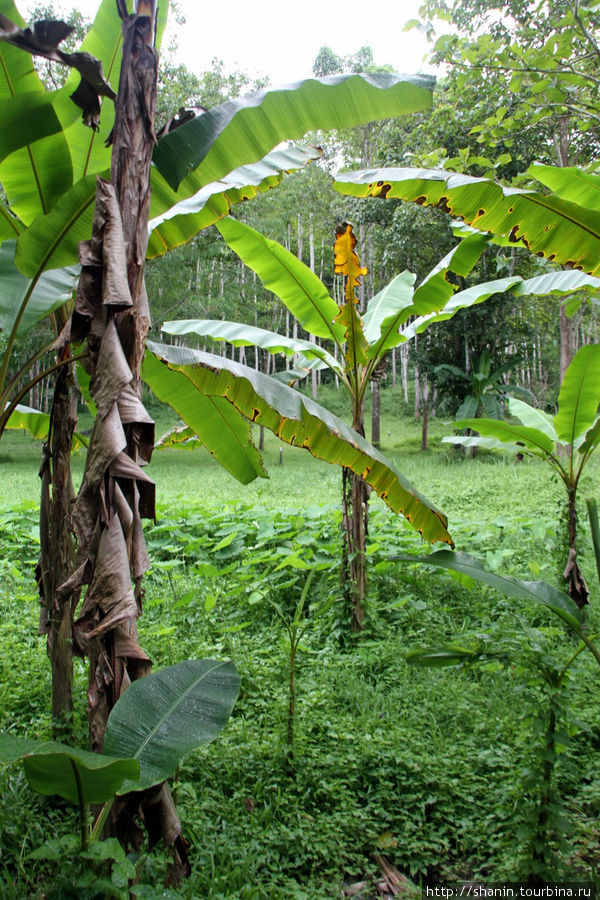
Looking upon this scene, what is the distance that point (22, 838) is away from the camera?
2020 millimetres

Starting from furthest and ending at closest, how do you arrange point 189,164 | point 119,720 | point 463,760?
point 463,760 < point 189,164 < point 119,720

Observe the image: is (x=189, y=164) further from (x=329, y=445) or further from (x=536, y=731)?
(x=536, y=731)

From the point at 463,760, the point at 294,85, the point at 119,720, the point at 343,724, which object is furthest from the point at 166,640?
the point at 294,85

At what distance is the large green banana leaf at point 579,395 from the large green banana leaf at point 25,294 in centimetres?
286

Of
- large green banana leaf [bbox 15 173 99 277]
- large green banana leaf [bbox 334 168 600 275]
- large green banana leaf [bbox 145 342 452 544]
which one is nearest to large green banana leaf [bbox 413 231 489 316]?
large green banana leaf [bbox 334 168 600 275]

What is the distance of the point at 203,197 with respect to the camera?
252 centimetres

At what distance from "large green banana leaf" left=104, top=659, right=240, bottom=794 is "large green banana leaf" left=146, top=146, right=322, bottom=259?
178 centimetres

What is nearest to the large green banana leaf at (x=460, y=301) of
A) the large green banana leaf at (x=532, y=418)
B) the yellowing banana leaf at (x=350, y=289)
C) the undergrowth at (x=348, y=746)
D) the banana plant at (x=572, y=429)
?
the yellowing banana leaf at (x=350, y=289)

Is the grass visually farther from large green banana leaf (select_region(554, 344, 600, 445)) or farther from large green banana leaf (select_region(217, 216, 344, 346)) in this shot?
large green banana leaf (select_region(217, 216, 344, 346))

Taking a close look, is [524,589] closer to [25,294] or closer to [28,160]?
[25,294]

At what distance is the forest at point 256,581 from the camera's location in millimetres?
1580

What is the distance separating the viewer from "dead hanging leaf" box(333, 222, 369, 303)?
3.64m

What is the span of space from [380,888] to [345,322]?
292 centimetres

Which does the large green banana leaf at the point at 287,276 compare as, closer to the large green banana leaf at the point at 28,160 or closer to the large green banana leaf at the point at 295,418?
the large green banana leaf at the point at 295,418
